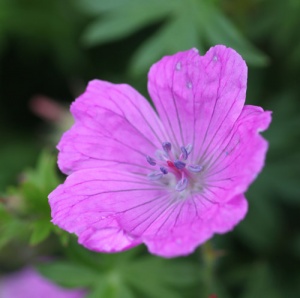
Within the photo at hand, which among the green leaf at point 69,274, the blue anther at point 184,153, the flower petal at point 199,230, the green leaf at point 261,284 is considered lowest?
the green leaf at point 261,284

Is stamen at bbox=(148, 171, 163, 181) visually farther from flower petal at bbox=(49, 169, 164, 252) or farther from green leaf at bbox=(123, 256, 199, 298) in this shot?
green leaf at bbox=(123, 256, 199, 298)

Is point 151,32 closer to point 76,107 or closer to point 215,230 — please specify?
point 76,107

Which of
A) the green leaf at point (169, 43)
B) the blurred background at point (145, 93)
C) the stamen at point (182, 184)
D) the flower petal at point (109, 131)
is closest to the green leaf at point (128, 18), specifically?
the blurred background at point (145, 93)

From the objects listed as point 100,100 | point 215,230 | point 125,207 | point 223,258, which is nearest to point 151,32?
point 223,258

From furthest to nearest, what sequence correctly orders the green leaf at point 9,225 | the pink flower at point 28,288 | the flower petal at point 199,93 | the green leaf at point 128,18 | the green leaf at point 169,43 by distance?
the pink flower at point 28,288 → the green leaf at point 128,18 → the green leaf at point 169,43 → the green leaf at point 9,225 → the flower petal at point 199,93

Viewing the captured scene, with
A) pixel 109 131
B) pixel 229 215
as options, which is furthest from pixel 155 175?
pixel 229 215

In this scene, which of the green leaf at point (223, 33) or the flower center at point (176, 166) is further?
the green leaf at point (223, 33)

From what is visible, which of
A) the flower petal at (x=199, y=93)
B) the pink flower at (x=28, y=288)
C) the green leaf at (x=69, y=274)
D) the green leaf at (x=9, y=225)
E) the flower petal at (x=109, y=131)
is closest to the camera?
the flower petal at (x=199, y=93)

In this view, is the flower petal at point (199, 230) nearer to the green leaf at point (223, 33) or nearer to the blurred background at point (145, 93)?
the blurred background at point (145, 93)
